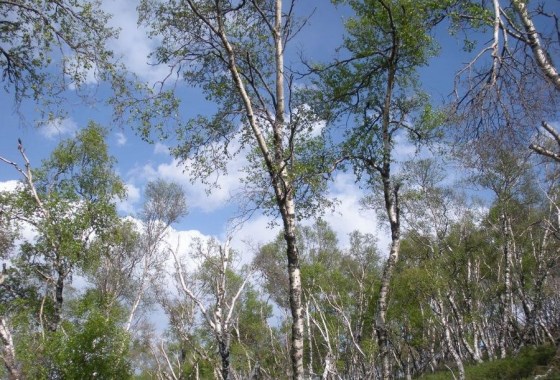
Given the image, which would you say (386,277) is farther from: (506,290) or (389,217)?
(506,290)

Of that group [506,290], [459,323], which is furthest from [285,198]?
[506,290]

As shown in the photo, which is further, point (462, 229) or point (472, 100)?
point (462, 229)

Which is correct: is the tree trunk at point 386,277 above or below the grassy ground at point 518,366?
above

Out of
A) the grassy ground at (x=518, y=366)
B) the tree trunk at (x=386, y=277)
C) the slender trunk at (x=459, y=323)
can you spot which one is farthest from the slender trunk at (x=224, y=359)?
the slender trunk at (x=459, y=323)

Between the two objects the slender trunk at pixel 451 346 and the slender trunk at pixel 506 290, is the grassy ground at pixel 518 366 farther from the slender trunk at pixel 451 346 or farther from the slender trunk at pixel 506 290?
the slender trunk at pixel 506 290

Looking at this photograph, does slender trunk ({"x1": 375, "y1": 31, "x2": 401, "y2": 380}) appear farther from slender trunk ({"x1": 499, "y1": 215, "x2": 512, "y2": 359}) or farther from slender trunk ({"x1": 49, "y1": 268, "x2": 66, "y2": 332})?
slender trunk ({"x1": 499, "y1": 215, "x2": 512, "y2": 359})

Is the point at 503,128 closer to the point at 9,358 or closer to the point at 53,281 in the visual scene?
the point at 9,358

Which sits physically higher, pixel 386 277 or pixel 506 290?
pixel 506 290

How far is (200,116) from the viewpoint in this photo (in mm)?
10562

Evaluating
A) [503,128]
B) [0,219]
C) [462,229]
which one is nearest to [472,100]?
[503,128]

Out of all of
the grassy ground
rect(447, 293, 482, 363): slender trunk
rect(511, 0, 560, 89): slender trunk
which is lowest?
the grassy ground

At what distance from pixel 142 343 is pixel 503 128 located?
102ft

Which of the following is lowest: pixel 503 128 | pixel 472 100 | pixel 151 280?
pixel 503 128

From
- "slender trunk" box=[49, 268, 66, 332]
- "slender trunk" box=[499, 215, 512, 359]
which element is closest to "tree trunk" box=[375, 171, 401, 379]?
"slender trunk" box=[49, 268, 66, 332]
